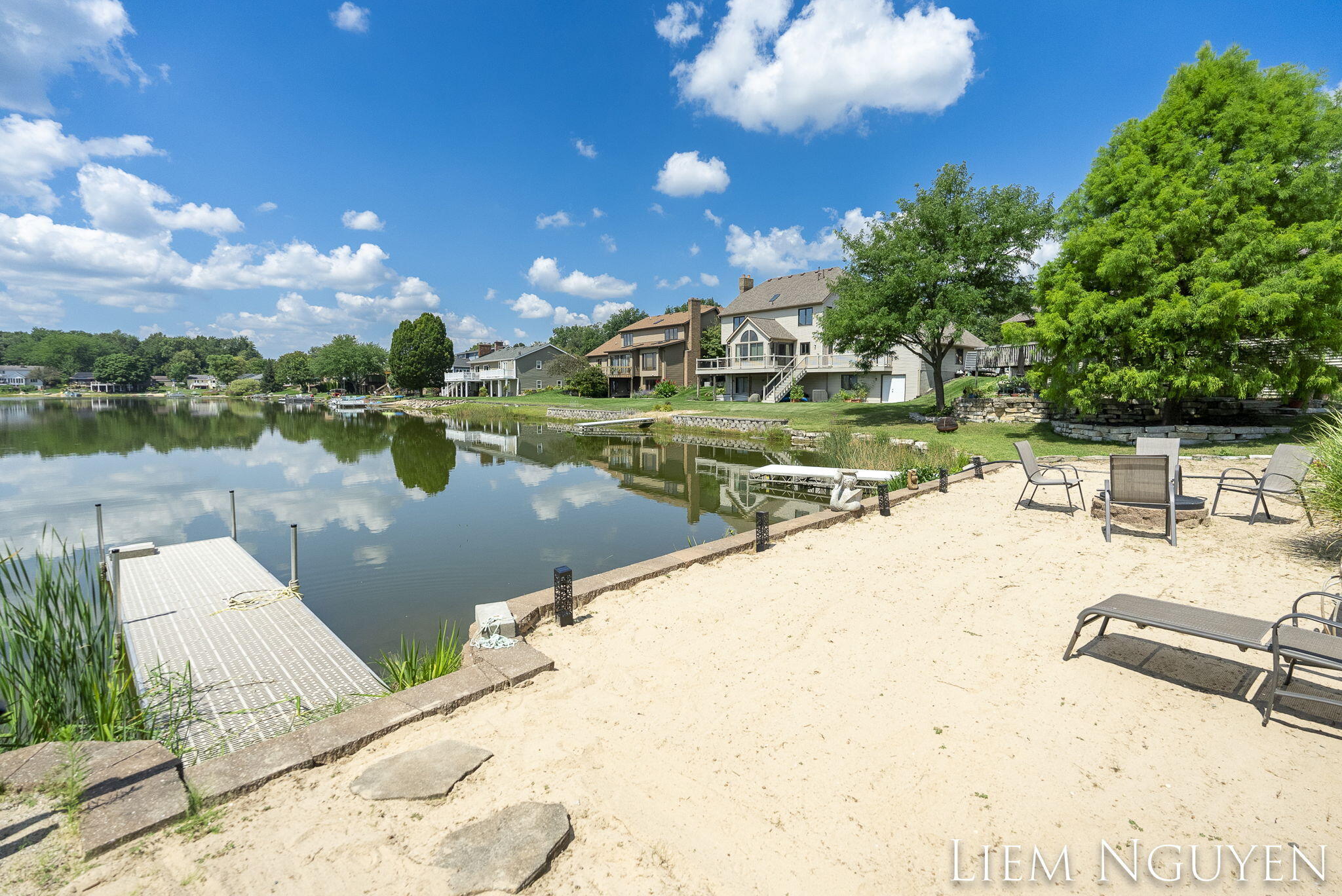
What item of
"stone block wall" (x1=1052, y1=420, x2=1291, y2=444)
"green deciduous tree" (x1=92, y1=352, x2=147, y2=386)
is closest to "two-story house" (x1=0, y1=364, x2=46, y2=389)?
"green deciduous tree" (x1=92, y1=352, x2=147, y2=386)

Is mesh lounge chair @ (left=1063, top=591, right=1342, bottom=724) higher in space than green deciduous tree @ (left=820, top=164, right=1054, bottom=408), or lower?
lower

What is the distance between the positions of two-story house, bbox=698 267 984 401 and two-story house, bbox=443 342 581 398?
93.3 feet

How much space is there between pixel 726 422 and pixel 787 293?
18.1m

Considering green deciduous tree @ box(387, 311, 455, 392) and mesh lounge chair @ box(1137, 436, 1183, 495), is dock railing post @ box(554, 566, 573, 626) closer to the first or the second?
mesh lounge chair @ box(1137, 436, 1183, 495)

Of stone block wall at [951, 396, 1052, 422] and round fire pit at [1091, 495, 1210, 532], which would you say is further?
stone block wall at [951, 396, 1052, 422]

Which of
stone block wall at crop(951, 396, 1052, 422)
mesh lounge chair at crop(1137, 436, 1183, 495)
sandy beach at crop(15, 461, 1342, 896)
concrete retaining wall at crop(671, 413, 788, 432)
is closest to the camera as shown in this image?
sandy beach at crop(15, 461, 1342, 896)

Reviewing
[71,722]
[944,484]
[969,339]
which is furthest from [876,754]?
[969,339]

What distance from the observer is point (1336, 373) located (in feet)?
57.0

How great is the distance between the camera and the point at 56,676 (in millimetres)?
4430

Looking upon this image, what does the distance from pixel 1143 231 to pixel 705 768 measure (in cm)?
2115

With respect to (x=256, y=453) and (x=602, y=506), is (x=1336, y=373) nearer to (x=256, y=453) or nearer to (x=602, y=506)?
(x=602, y=506)

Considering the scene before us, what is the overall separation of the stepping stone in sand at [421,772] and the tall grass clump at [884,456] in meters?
13.3

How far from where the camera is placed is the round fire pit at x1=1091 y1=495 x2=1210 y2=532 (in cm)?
810

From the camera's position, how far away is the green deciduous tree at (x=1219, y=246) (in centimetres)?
1582
